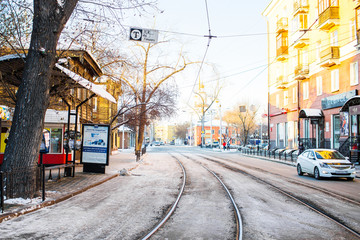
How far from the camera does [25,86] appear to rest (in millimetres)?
8852

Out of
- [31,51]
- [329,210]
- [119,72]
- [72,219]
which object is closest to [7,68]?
[31,51]

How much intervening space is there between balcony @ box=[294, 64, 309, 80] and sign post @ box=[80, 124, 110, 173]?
858 inches

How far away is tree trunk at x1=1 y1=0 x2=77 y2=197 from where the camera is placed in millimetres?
8672

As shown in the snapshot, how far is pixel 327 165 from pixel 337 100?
41.3ft

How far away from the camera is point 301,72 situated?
31188 mm

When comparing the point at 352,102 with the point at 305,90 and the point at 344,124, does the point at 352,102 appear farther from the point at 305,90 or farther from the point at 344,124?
the point at 305,90

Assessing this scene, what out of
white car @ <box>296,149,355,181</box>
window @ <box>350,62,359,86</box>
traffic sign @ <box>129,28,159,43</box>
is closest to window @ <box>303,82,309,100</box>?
window @ <box>350,62,359,86</box>

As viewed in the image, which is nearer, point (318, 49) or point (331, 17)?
point (331, 17)

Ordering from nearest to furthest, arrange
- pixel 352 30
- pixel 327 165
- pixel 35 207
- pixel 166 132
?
1. pixel 35 207
2. pixel 327 165
3. pixel 352 30
4. pixel 166 132

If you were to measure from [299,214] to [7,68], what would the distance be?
10.1 metres

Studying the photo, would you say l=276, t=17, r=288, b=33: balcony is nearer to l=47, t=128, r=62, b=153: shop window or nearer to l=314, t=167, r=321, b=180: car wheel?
l=314, t=167, r=321, b=180: car wheel

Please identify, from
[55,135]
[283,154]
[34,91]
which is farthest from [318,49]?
[34,91]

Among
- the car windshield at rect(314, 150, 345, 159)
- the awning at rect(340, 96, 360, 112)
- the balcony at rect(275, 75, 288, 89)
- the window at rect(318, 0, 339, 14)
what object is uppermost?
the window at rect(318, 0, 339, 14)

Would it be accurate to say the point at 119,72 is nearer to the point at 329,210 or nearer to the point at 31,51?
the point at 31,51
